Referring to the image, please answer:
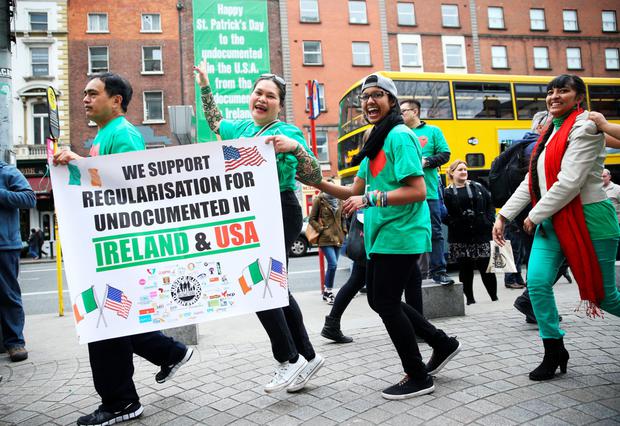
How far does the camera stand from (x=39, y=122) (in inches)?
1171

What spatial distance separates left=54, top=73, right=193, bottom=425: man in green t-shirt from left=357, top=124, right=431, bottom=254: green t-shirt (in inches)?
56.1

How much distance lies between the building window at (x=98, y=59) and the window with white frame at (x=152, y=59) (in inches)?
82.9

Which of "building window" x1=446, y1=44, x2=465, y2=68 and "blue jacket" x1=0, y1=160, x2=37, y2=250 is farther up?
"building window" x1=446, y1=44, x2=465, y2=68

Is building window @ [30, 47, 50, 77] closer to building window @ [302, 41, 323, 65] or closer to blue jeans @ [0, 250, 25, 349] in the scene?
building window @ [302, 41, 323, 65]

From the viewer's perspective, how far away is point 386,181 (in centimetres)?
303

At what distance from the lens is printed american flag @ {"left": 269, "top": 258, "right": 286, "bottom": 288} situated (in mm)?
2990

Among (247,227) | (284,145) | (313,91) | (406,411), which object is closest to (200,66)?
(284,145)

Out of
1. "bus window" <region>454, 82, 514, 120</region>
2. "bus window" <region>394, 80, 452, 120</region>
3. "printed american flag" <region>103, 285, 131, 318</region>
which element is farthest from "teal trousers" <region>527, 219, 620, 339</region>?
"bus window" <region>454, 82, 514, 120</region>

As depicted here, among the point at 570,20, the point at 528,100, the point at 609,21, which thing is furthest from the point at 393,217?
the point at 609,21

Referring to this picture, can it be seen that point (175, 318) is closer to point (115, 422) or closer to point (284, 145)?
point (115, 422)

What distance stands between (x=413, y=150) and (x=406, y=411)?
56.1 inches

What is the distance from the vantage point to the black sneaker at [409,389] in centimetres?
293

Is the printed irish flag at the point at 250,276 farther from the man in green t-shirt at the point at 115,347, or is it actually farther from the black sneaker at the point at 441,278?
the black sneaker at the point at 441,278

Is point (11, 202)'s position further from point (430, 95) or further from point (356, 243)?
point (430, 95)
